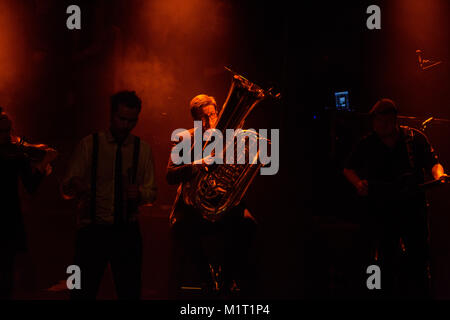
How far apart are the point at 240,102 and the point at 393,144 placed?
149cm

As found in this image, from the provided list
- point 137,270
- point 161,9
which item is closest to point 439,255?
point 137,270

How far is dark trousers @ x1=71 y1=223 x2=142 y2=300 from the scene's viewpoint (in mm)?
2863

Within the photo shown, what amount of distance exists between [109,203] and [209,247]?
123cm

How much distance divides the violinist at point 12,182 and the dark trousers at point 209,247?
1.25 m

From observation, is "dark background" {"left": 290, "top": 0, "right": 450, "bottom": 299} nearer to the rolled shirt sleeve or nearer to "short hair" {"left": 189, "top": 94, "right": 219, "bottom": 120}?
"short hair" {"left": 189, "top": 94, "right": 219, "bottom": 120}

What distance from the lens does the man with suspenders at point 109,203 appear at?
287 cm

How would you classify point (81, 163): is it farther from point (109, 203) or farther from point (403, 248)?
point (403, 248)

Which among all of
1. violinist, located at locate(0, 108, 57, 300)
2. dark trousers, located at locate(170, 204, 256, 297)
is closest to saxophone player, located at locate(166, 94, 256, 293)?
dark trousers, located at locate(170, 204, 256, 297)

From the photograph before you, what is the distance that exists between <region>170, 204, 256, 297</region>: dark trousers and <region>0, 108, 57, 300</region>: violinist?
1.25m

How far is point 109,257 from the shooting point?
2.92 metres

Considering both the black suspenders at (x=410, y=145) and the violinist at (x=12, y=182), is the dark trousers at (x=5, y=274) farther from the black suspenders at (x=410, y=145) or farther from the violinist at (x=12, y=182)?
the black suspenders at (x=410, y=145)
